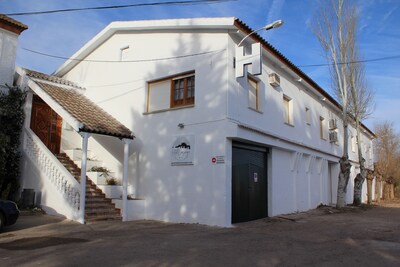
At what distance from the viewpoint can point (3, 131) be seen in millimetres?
13367

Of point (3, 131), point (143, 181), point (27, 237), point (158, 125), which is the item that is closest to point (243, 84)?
point (158, 125)

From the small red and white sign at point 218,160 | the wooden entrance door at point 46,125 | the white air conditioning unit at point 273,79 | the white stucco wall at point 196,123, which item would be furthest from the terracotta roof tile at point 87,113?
the white air conditioning unit at point 273,79

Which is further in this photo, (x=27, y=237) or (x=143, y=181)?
(x=143, y=181)

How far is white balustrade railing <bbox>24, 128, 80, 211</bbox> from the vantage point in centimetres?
1137

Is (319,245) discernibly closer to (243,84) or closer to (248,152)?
(248,152)

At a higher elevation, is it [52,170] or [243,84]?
[243,84]

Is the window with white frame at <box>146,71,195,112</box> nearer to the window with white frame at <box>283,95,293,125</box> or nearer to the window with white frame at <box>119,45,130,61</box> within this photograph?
the window with white frame at <box>119,45,130,61</box>

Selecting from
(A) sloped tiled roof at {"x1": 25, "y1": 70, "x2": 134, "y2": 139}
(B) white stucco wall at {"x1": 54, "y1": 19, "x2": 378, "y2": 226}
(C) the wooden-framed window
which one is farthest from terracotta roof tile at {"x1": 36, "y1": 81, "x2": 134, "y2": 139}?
(C) the wooden-framed window

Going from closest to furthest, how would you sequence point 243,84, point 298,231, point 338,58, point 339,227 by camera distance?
1. point 298,231
2. point 339,227
3. point 243,84
4. point 338,58

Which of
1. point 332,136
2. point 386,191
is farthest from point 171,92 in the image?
point 386,191

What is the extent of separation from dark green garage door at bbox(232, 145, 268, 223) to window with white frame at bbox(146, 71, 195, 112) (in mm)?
2456

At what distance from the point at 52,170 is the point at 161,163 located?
371 centimetres

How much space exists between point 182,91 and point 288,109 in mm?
6016

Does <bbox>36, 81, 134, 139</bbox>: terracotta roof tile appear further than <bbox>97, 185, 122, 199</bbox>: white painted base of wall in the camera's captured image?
No
